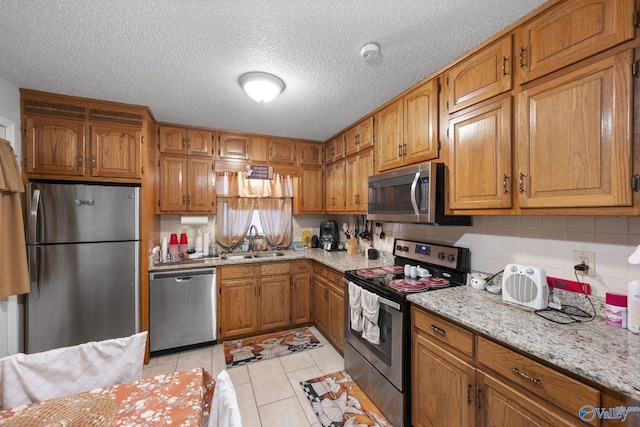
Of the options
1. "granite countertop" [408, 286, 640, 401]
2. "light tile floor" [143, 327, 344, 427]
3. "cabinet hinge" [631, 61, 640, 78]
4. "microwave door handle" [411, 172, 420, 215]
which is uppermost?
"cabinet hinge" [631, 61, 640, 78]

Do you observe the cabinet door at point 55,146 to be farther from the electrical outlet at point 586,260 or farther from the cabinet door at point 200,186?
the electrical outlet at point 586,260

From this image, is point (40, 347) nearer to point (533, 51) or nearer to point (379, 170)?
point (379, 170)

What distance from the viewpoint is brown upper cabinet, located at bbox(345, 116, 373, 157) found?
8.50 ft

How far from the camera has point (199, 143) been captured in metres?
3.00

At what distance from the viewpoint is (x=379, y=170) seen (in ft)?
8.02

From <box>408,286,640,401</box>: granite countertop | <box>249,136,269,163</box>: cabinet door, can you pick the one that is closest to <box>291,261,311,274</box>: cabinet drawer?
<box>249,136,269,163</box>: cabinet door

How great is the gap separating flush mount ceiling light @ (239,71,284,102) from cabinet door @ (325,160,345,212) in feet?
4.41

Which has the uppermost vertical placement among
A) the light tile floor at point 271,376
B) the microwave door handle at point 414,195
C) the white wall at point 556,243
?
the microwave door handle at point 414,195

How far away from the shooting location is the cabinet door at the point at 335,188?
10.2ft

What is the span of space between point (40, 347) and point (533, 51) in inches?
158

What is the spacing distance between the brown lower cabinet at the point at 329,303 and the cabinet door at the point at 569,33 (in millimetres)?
2005

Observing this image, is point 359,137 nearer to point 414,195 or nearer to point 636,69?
point 414,195

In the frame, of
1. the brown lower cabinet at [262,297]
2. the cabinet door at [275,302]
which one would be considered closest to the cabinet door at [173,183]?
the brown lower cabinet at [262,297]

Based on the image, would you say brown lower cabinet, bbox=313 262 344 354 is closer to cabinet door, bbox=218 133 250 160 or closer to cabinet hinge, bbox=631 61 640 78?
cabinet door, bbox=218 133 250 160
